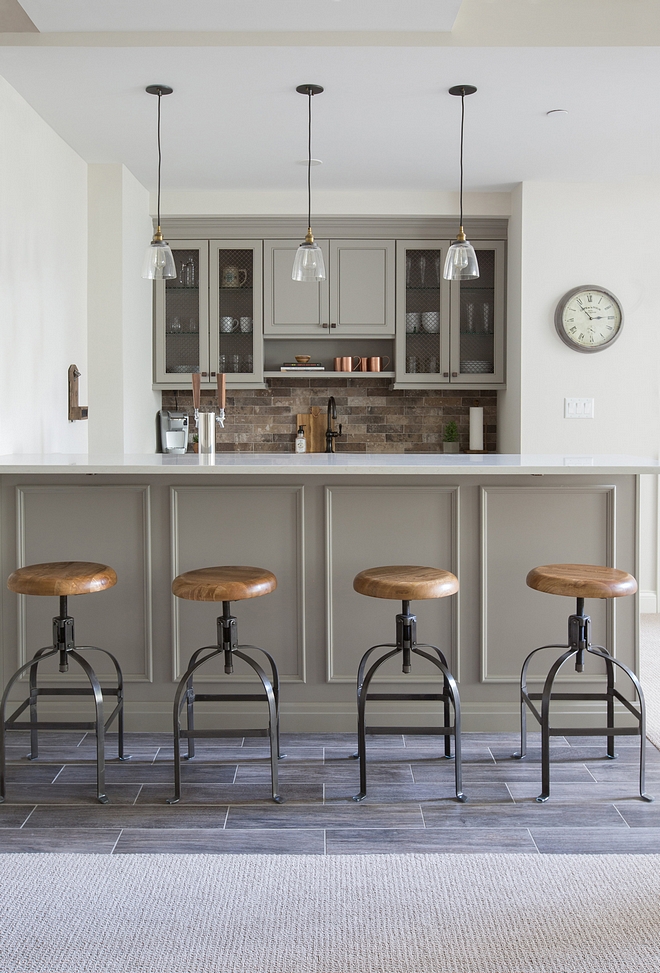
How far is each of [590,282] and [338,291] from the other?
1490mm

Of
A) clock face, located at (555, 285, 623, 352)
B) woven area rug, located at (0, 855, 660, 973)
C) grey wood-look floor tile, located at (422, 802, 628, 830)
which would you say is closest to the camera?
woven area rug, located at (0, 855, 660, 973)

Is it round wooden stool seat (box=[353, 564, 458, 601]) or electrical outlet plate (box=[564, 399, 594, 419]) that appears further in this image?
electrical outlet plate (box=[564, 399, 594, 419])

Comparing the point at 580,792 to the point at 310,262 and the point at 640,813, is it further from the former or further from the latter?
the point at 310,262

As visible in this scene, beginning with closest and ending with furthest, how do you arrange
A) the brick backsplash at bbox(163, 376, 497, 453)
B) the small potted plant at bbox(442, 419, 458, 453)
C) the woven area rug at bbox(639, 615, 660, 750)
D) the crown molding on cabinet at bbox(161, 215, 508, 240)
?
the woven area rug at bbox(639, 615, 660, 750) < the crown molding on cabinet at bbox(161, 215, 508, 240) < the small potted plant at bbox(442, 419, 458, 453) < the brick backsplash at bbox(163, 376, 497, 453)

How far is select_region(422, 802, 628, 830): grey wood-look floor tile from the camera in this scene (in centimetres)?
245

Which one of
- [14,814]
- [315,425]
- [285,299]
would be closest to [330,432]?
[315,425]

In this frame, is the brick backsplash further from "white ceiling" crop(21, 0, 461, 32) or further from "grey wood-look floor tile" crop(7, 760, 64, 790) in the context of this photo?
"grey wood-look floor tile" crop(7, 760, 64, 790)

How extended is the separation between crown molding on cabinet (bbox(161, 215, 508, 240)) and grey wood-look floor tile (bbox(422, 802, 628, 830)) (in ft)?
11.9

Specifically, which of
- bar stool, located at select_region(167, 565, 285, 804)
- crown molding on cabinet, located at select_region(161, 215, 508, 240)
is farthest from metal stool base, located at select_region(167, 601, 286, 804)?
crown molding on cabinet, located at select_region(161, 215, 508, 240)

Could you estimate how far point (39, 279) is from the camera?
380cm

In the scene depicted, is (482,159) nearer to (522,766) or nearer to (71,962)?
(522,766)

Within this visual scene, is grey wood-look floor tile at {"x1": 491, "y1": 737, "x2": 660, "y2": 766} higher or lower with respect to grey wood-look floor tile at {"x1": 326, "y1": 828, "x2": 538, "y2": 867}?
higher

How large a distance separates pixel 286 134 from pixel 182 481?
191cm

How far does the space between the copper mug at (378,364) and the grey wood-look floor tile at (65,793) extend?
3.20m
